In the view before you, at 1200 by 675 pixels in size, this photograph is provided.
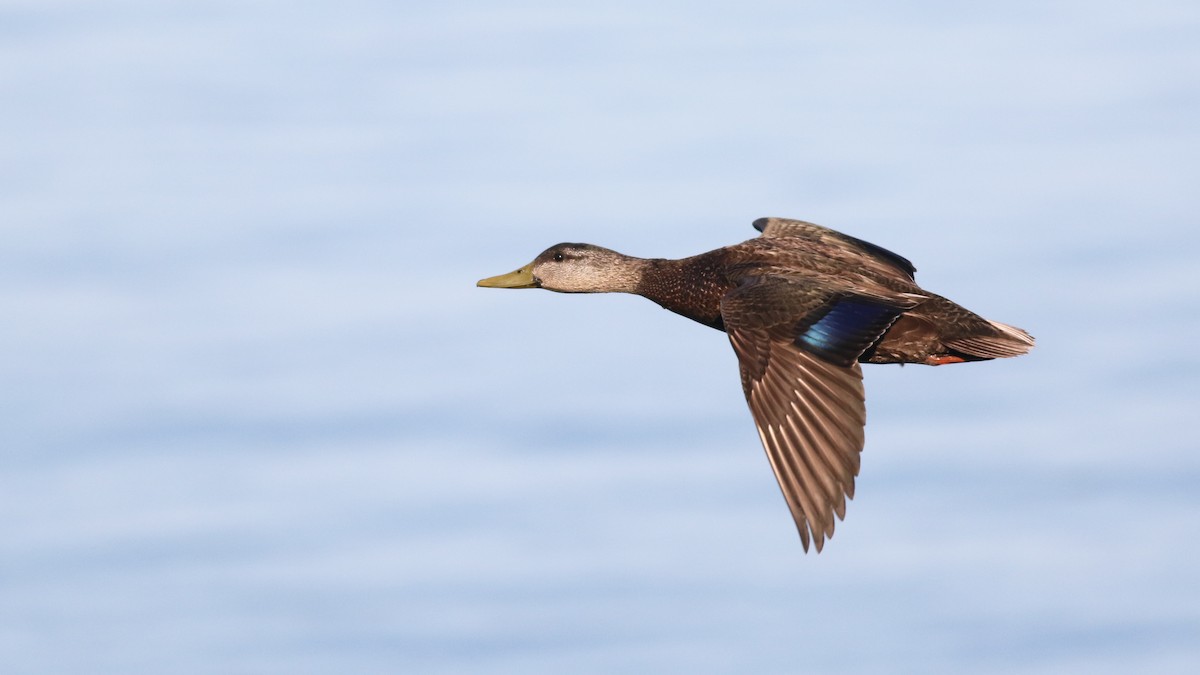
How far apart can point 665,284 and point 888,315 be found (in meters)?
3.49

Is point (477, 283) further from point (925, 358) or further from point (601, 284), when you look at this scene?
point (925, 358)

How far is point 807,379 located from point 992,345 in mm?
2690

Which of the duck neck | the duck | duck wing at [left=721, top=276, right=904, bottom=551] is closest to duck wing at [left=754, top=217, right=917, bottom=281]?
the duck

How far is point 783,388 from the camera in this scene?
1795cm

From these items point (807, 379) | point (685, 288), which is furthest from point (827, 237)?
point (807, 379)

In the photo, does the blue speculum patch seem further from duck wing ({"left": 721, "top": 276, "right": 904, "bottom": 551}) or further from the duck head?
the duck head

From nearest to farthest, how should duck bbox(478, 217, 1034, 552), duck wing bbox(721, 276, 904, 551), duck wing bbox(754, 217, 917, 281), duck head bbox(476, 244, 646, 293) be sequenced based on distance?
duck wing bbox(721, 276, 904, 551)
duck bbox(478, 217, 1034, 552)
duck wing bbox(754, 217, 917, 281)
duck head bbox(476, 244, 646, 293)

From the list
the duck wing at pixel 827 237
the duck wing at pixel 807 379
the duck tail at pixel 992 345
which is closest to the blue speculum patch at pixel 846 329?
the duck wing at pixel 807 379

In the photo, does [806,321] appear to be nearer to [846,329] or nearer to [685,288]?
[846,329]

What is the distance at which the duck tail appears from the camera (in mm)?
19656

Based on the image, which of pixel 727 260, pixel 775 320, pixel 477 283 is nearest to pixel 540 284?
pixel 477 283

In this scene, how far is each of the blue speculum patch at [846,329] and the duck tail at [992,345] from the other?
1537mm

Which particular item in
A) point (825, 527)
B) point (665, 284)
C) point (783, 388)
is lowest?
point (825, 527)

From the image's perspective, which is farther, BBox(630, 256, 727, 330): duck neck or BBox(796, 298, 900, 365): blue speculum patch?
BBox(630, 256, 727, 330): duck neck
